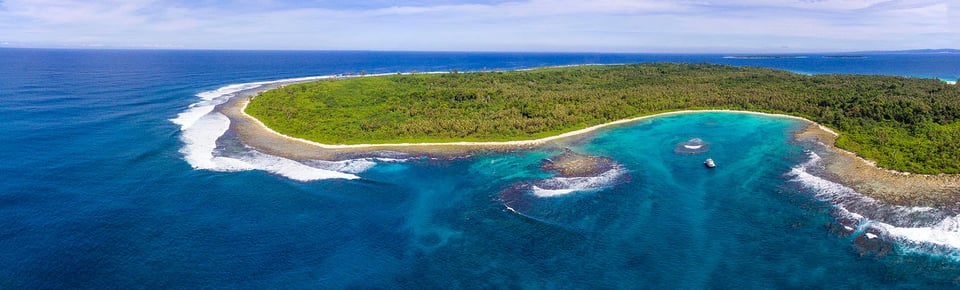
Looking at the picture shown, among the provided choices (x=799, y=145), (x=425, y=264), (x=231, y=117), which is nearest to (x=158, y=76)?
(x=231, y=117)

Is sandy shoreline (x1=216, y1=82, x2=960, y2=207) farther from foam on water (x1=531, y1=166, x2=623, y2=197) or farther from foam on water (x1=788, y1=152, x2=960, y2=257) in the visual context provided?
foam on water (x1=531, y1=166, x2=623, y2=197)

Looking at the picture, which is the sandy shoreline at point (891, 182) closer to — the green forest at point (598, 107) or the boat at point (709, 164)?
the green forest at point (598, 107)

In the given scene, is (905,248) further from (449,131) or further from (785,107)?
(785,107)

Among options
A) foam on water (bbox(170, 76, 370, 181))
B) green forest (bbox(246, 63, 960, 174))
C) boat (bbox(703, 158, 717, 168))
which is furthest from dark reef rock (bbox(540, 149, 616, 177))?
foam on water (bbox(170, 76, 370, 181))

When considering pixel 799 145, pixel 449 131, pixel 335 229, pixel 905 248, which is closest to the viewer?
pixel 905 248

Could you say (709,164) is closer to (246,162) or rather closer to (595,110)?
(595,110)
